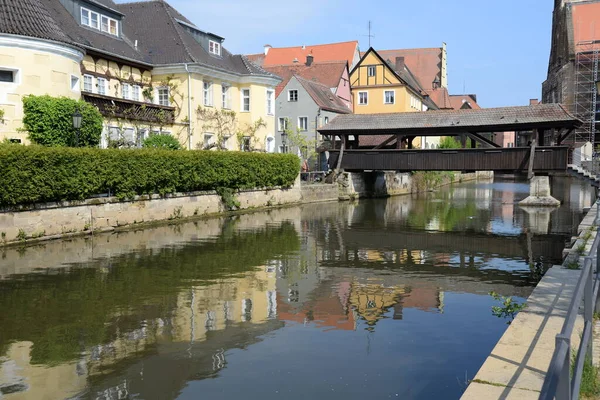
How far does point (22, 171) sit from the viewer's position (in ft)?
51.8

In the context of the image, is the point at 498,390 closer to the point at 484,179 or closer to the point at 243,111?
the point at 243,111

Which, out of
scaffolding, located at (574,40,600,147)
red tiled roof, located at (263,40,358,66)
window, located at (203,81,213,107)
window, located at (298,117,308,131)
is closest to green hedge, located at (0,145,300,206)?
window, located at (203,81,213,107)

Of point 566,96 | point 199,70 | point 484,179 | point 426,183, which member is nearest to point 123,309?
point 199,70

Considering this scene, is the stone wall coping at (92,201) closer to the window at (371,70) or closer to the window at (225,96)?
the window at (225,96)

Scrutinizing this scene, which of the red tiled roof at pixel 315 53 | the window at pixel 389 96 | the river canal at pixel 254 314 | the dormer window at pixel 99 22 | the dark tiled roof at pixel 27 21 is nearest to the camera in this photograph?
the river canal at pixel 254 314

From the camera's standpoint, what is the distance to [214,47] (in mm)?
33594

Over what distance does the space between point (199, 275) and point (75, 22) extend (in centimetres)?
1798

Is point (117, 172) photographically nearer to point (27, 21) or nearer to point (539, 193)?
point (27, 21)

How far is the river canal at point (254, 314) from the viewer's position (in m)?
6.38

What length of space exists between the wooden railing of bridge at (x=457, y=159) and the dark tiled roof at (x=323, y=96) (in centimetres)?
919

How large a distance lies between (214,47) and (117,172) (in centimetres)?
1617

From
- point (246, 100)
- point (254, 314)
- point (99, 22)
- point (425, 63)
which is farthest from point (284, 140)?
point (425, 63)

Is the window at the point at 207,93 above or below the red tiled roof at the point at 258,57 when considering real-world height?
below

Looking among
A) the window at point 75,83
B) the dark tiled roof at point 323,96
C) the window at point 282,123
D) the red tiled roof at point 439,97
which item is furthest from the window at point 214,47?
the red tiled roof at point 439,97
